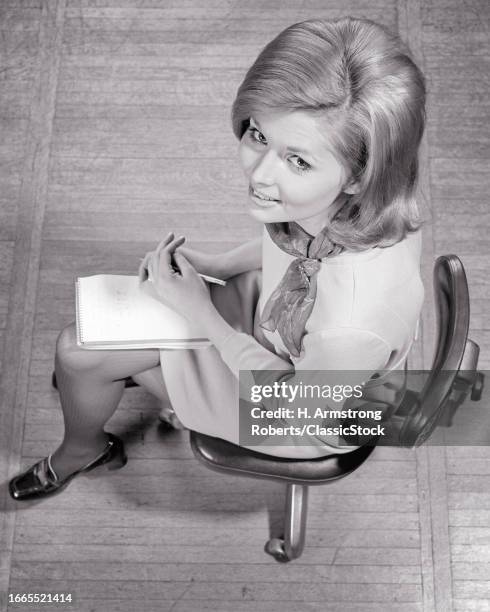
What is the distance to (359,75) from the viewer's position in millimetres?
1217

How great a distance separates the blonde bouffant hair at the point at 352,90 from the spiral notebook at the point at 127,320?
59 centimetres

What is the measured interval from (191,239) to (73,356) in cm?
88

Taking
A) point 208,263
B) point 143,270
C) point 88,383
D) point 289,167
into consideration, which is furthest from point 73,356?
point 289,167

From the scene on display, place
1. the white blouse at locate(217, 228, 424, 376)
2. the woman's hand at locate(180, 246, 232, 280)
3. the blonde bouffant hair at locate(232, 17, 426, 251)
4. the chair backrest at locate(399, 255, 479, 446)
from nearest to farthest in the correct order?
1. the blonde bouffant hair at locate(232, 17, 426, 251)
2. the chair backrest at locate(399, 255, 479, 446)
3. the white blouse at locate(217, 228, 424, 376)
4. the woman's hand at locate(180, 246, 232, 280)

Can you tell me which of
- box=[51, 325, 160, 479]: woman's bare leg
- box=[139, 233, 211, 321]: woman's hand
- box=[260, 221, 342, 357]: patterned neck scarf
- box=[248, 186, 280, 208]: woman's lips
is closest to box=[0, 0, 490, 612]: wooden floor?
box=[51, 325, 160, 479]: woman's bare leg

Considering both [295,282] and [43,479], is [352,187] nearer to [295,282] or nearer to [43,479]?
[295,282]

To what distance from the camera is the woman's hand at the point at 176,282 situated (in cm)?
170

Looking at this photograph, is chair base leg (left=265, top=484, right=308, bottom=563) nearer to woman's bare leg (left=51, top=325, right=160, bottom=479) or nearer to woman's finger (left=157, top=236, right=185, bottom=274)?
woman's bare leg (left=51, top=325, right=160, bottom=479)

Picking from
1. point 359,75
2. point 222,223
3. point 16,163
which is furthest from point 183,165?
point 359,75

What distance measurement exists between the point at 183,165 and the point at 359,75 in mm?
1516

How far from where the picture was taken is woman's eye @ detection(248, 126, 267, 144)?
1.36m

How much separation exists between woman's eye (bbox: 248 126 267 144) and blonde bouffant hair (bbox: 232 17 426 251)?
0.05 metres

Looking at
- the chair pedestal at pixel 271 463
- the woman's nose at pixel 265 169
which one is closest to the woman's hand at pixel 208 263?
the chair pedestal at pixel 271 463

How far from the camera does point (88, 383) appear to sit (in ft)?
6.08
